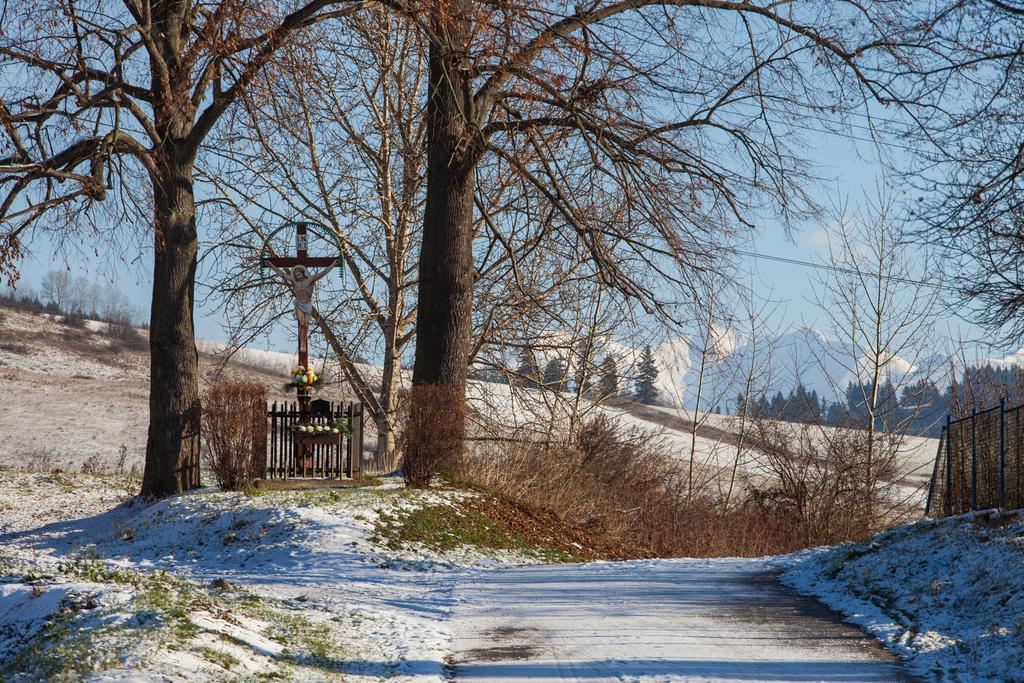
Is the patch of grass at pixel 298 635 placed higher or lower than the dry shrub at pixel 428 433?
lower

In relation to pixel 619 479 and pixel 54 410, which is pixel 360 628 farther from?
pixel 54 410

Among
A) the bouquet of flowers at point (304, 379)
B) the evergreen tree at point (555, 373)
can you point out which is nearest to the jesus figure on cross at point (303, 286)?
the bouquet of flowers at point (304, 379)

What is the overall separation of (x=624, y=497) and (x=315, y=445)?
10.6 meters

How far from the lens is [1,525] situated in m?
15.9

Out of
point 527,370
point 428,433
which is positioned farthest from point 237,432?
point 527,370

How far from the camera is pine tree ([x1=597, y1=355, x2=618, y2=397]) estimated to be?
27291 mm

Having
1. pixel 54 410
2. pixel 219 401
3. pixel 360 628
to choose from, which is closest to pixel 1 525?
pixel 219 401

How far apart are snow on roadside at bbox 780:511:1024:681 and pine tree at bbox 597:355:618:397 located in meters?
15.0

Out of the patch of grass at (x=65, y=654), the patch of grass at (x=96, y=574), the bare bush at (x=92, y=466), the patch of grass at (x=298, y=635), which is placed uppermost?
the bare bush at (x=92, y=466)

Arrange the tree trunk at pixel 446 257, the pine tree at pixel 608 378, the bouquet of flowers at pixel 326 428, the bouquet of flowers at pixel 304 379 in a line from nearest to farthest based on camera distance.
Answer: the bouquet of flowers at pixel 326 428 < the bouquet of flowers at pixel 304 379 < the tree trunk at pixel 446 257 < the pine tree at pixel 608 378

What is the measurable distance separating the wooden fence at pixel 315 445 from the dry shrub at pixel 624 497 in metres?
1.81

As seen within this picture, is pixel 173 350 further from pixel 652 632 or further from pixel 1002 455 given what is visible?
pixel 1002 455

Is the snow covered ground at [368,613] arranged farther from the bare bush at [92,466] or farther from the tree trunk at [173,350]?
the bare bush at [92,466]

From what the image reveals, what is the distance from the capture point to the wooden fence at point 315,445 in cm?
1543
